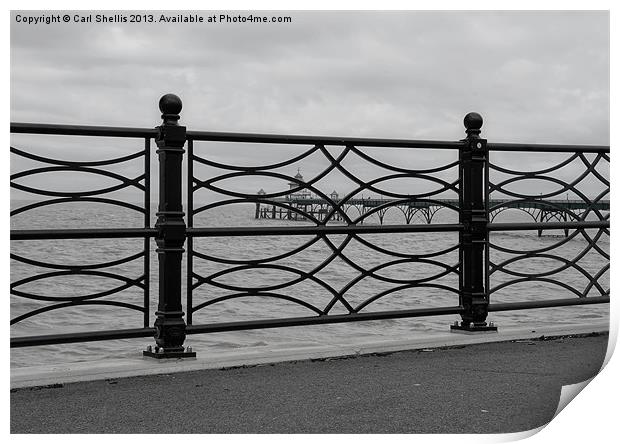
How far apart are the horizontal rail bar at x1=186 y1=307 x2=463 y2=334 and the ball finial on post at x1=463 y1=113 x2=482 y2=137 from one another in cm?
132

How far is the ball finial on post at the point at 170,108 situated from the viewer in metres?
5.11

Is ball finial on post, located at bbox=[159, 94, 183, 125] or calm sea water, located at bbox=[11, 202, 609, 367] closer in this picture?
ball finial on post, located at bbox=[159, 94, 183, 125]

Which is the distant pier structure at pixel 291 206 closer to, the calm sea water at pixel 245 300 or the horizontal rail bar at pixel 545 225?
the calm sea water at pixel 245 300

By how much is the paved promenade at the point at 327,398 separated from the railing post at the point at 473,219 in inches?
38.9

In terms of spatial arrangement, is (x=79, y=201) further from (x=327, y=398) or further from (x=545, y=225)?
(x=545, y=225)

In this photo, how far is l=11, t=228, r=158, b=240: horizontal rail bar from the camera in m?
4.72

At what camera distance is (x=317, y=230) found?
5.62 metres

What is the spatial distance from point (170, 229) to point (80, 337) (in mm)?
819

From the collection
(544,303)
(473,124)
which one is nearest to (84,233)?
(473,124)

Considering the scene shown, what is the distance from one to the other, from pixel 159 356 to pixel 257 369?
1.98 ft

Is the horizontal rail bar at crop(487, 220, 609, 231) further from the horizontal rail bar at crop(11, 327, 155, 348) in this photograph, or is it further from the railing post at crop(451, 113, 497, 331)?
the horizontal rail bar at crop(11, 327, 155, 348)

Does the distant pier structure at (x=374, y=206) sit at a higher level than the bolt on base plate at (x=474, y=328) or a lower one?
higher

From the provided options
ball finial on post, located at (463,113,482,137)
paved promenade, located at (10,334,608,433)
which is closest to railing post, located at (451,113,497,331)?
ball finial on post, located at (463,113,482,137)

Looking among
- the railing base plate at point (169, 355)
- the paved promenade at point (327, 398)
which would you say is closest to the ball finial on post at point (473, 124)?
the paved promenade at point (327, 398)
